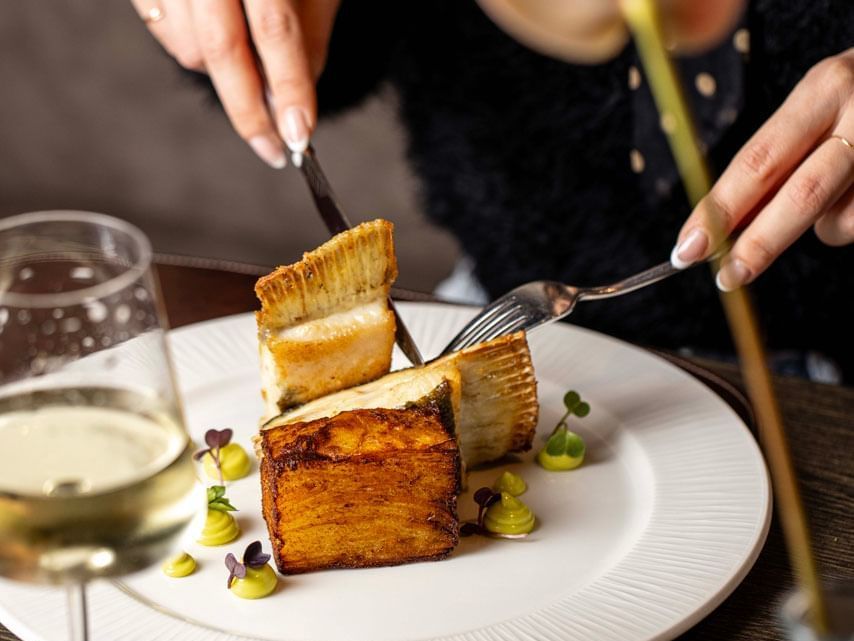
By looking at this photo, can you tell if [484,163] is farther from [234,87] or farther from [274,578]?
[274,578]

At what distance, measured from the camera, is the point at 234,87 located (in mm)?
1242

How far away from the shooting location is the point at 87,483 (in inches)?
21.5

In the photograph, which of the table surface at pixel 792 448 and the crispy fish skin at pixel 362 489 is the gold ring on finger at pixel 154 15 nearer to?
the table surface at pixel 792 448

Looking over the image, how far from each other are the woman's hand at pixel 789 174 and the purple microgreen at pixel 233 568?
521mm

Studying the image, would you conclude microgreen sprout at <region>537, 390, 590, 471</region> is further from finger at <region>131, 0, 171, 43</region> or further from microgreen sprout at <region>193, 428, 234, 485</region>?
finger at <region>131, 0, 171, 43</region>

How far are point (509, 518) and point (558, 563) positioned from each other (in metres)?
0.06

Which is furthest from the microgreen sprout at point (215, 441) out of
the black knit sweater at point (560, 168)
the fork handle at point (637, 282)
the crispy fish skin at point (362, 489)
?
the black knit sweater at point (560, 168)

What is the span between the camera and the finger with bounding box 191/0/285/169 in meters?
1.24

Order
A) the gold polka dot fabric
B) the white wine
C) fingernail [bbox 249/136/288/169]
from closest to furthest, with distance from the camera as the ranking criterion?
the white wine, fingernail [bbox 249/136/288/169], the gold polka dot fabric

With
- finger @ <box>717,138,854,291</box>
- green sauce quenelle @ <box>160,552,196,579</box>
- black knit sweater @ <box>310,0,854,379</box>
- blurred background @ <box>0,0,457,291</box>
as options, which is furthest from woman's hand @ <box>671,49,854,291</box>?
blurred background @ <box>0,0,457,291</box>

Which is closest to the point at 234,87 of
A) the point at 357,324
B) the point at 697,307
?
the point at 357,324

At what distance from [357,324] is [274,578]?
0.90ft

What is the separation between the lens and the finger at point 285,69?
121cm

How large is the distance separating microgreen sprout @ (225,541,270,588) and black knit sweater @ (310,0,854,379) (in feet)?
3.27
